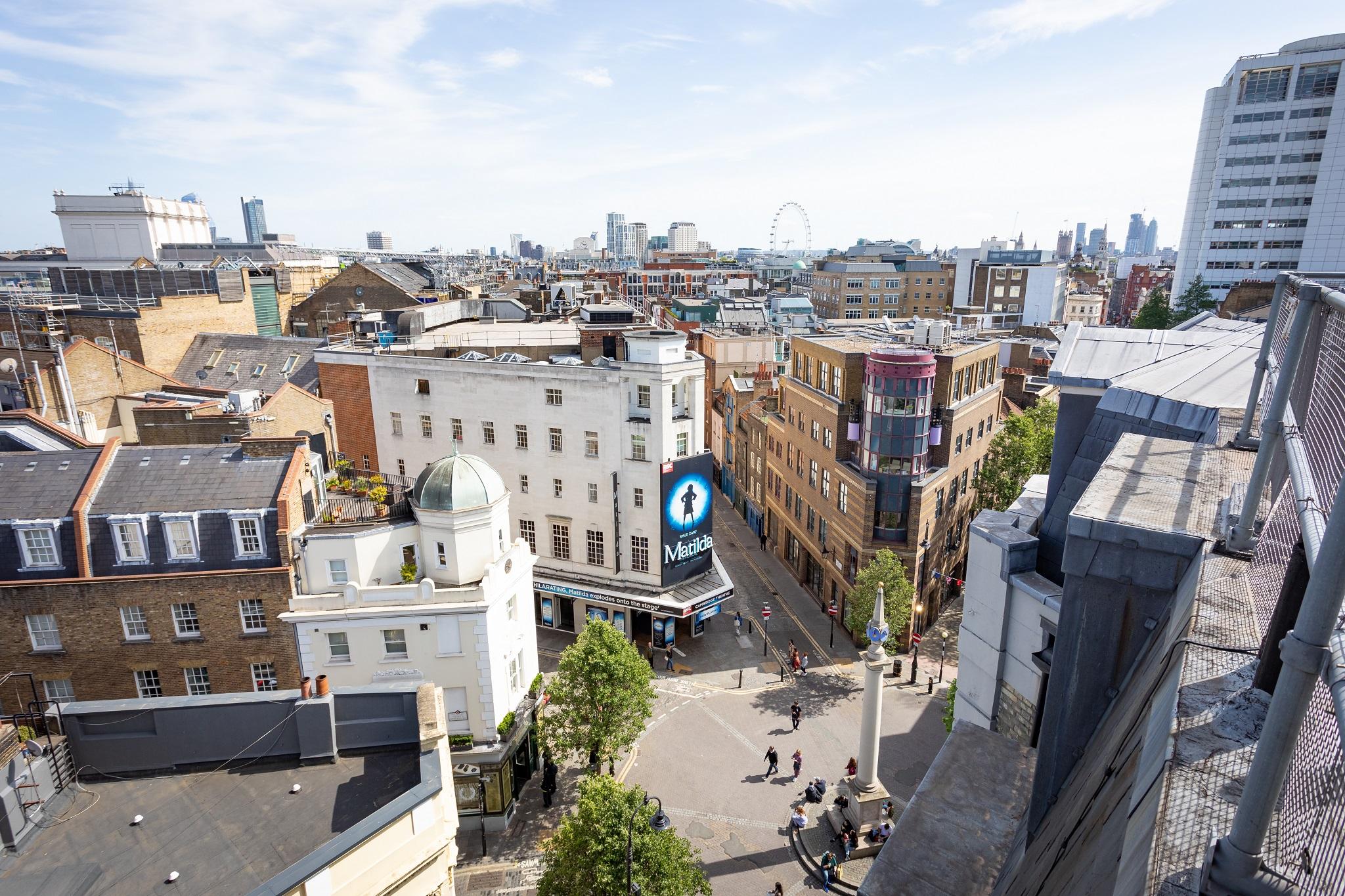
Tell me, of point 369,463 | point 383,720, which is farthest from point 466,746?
point 369,463

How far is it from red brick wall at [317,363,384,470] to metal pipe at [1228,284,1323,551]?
46.2 metres

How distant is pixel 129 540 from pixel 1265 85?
410 feet

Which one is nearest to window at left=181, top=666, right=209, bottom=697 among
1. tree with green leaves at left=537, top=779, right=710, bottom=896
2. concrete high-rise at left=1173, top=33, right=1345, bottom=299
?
tree with green leaves at left=537, top=779, right=710, bottom=896

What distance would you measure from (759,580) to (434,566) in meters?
28.5

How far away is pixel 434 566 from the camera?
3019cm

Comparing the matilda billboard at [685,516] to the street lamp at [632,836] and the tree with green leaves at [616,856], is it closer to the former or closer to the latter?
the tree with green leaves at [616,856]

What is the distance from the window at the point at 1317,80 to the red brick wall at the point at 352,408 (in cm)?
11247

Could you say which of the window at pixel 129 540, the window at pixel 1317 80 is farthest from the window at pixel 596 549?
the window at pixel 1317 80

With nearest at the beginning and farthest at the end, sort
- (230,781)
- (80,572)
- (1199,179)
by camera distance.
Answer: (230,781) < (80,572) < (1199,179)

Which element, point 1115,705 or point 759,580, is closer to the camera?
point 1115,705

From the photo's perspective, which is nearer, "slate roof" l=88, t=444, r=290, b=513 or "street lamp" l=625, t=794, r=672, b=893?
"street lamp" l=625, t=794, r=672, b=893

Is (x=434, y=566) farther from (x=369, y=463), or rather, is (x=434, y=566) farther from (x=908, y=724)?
(x=908, y=724)

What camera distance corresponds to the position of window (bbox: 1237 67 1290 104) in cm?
8931

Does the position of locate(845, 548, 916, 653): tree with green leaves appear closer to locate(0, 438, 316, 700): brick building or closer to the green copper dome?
the green copper dome
